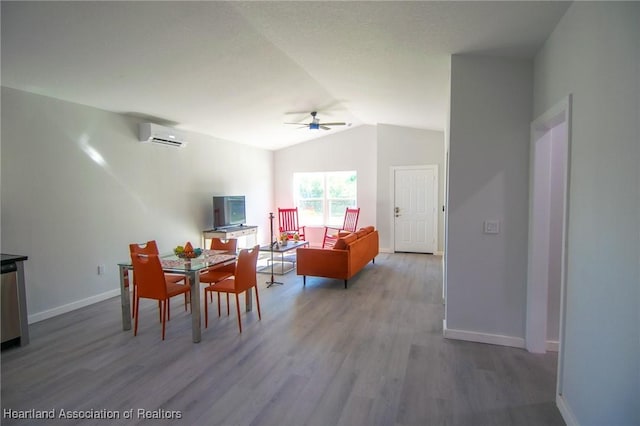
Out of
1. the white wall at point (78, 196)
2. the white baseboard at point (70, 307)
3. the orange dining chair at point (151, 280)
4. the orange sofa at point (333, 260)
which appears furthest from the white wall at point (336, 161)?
the orange dining chair at point (151, 280)

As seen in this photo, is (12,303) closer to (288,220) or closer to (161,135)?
(161,135)

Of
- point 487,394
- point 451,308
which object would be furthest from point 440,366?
point 451,308

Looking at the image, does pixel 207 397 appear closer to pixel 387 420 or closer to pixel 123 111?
pixel 387 420

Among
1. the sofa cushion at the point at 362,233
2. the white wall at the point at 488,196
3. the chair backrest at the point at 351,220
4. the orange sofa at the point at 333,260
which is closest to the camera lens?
the white wall at the point at 488,196

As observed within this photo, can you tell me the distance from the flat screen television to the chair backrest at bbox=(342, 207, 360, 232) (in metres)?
2.33

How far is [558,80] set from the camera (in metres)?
2.24

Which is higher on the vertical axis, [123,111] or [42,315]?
[123,111]

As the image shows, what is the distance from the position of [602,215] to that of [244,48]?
326cm

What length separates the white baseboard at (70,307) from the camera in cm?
358

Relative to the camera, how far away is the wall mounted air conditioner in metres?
4.73

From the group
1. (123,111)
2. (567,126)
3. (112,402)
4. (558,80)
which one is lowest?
(112,402)

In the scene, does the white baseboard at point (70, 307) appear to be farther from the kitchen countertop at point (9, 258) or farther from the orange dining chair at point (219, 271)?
the orange dining chair at point (219, 271)

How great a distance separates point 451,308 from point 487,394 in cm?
95

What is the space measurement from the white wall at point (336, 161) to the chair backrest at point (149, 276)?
5.40m
